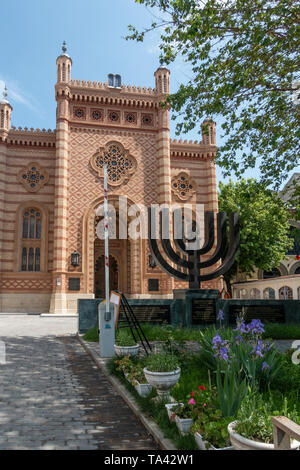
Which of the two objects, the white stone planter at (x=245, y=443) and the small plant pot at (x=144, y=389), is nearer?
the white stone planter at (x=245, y=443)

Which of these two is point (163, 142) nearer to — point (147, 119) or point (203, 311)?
point (147, 119)

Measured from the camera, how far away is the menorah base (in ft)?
40.0

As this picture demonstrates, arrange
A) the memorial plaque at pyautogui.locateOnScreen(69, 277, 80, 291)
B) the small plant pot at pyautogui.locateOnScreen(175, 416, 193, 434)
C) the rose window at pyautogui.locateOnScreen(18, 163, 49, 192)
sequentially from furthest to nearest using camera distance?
the rose window at pyautogui.locateOnScreen(18, 163, 49, 192) → the memorial plaque at pyautogui.locateOnScreen(69, 277, 80, 291) → the small plant pot at pyautogui.locateOnScreen(175, 416, 193, 434)

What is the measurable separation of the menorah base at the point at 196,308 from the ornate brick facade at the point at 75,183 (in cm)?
1305

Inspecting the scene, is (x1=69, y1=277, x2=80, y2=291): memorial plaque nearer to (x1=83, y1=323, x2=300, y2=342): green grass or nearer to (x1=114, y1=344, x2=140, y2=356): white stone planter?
(x1=83, y1=323, x2=300, y2=342): green grass

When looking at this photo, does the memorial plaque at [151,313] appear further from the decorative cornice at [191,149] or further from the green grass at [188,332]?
the decorative cornice at [191,149]

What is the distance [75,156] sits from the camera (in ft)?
84.8

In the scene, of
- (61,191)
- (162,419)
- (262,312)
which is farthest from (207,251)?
(61,191)

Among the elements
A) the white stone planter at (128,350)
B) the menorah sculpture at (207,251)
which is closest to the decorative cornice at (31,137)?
the menorah sculpture at (207,251)

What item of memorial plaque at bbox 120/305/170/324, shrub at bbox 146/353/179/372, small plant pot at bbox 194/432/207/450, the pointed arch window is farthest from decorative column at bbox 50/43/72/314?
small plant pot at bbox 194/432/207/450

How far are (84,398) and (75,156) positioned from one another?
22.4 meters

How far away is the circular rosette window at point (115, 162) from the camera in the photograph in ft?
86.4

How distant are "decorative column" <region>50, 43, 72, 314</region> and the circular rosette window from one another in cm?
235
